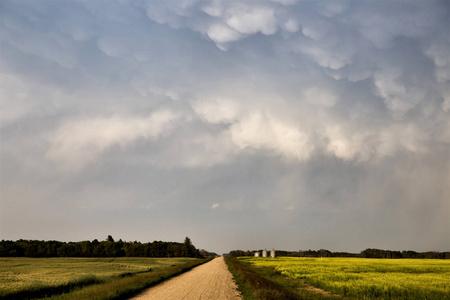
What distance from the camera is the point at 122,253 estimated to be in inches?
5487

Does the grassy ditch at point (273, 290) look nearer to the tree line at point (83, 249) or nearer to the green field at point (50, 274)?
the green field at point (50, 274)

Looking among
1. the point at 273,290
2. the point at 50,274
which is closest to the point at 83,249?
the point at 50,274

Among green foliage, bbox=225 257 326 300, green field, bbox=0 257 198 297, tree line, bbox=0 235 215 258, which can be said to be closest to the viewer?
green foliage, bbox=225 257 326 300

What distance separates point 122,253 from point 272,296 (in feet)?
457

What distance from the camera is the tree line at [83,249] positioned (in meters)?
117

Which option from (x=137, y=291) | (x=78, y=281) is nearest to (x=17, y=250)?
(x=78, y=281)

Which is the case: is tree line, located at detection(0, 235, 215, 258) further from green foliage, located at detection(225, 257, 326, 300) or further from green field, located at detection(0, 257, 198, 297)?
green foliage, located at detection(225, 257, 326, 300)

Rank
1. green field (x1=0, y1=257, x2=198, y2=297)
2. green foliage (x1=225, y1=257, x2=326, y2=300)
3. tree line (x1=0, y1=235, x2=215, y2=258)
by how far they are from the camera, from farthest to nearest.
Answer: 1. tree line (x1=0, y1=235, x2=215, y2=258)
2. green field (x1=0, y1=257, x2=198, y2=297)
3. green foliage (x1=225, y1=257, x2=326, y2=300)

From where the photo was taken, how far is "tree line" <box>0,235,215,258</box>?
117 meters

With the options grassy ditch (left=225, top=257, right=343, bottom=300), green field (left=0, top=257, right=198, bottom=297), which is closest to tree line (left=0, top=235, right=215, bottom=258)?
green field (left=0, top=257, right=198, bottom=297)

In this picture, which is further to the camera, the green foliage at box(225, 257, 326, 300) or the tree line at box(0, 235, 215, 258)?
the tree line at box(0, 235, 215, 258)

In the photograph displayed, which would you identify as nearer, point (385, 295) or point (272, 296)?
point (272, 296)

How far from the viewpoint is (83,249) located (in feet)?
422

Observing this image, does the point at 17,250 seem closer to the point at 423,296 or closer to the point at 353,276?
the point at 353,276
